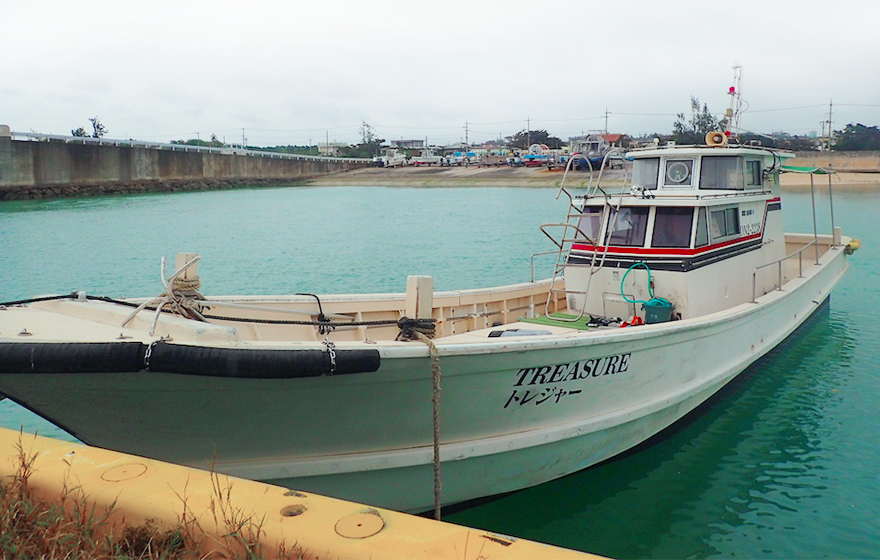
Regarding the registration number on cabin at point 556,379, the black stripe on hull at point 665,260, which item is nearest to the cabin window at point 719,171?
the black stripe on hull at point 665,260

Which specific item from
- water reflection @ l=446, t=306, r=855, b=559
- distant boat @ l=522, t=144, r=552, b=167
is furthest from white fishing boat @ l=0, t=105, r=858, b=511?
distant boat @ l=522, t=144, r=552, b=167

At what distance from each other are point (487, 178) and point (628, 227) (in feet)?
194

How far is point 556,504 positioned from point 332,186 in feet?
233

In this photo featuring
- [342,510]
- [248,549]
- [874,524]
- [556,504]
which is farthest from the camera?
[556,504]

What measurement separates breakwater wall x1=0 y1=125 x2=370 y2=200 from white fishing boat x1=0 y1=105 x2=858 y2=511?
45.3 m

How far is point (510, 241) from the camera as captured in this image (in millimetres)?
27625

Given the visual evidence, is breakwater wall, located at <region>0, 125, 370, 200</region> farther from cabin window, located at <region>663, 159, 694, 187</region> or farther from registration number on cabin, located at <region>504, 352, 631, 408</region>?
registration number on cabin, located at <region>504, 352, 631, 408</region>

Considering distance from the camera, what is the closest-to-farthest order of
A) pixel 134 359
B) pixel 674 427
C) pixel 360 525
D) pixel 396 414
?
pixel 360 525
pixel 134 359
pixel 396 414
pixel 674 427

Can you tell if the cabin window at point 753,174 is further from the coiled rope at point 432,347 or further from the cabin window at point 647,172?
the coiled rope at point 432,347

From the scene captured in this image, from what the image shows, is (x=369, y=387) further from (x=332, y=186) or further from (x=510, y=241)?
(x=332, y=186)

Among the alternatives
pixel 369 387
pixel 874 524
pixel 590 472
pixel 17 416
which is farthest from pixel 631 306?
pixel 17 416

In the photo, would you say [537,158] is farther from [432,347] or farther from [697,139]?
[432,347]

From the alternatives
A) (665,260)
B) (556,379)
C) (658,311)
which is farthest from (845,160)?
(556,379)

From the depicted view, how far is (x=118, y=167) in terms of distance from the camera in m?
52.6
